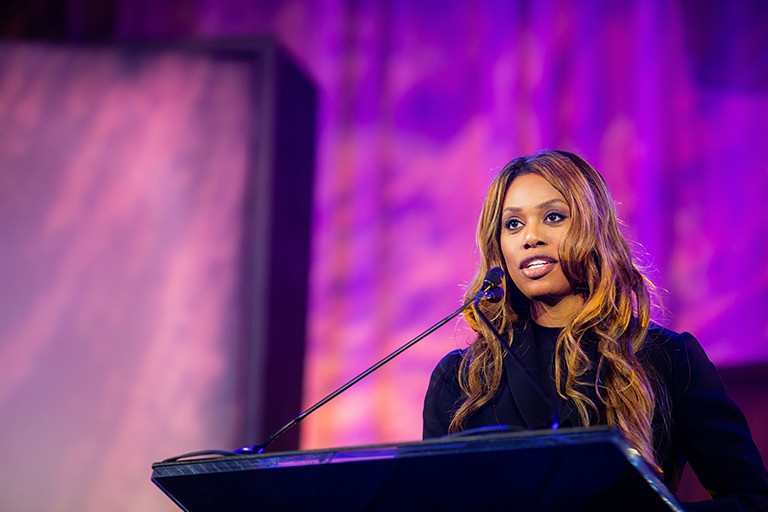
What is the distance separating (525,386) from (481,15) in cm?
206

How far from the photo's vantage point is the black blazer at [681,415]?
169 centimetres

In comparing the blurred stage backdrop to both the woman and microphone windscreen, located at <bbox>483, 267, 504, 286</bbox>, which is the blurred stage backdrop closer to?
the woman

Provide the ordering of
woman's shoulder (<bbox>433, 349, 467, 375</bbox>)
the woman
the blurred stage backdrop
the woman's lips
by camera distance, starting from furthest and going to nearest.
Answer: the blurred stage backdrop < woman's shoulder (<bbox>433, 349, 467, 375</bbox>) < the woman's lips < the woman

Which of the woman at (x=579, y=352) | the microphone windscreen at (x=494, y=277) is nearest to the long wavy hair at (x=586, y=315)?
the woman at (x=579, y=352)

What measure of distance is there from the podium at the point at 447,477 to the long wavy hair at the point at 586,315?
603 millimetres

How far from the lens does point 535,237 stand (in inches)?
79.8

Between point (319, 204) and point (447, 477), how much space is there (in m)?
2.44

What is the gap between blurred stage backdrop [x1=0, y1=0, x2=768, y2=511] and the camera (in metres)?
3.20

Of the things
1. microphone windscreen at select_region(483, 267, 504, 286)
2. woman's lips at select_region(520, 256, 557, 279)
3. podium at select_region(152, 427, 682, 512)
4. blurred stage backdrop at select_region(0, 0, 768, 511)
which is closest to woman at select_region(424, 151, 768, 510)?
woman's lips at select_region(520, 256, 557, 279)

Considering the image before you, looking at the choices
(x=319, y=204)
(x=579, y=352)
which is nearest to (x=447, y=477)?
(x=579, y=352)

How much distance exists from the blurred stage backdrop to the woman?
116cm

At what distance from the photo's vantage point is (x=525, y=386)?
1.95 metres

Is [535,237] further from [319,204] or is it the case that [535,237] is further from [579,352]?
[319,204]

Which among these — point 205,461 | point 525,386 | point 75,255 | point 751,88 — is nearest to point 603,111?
point 751,88
